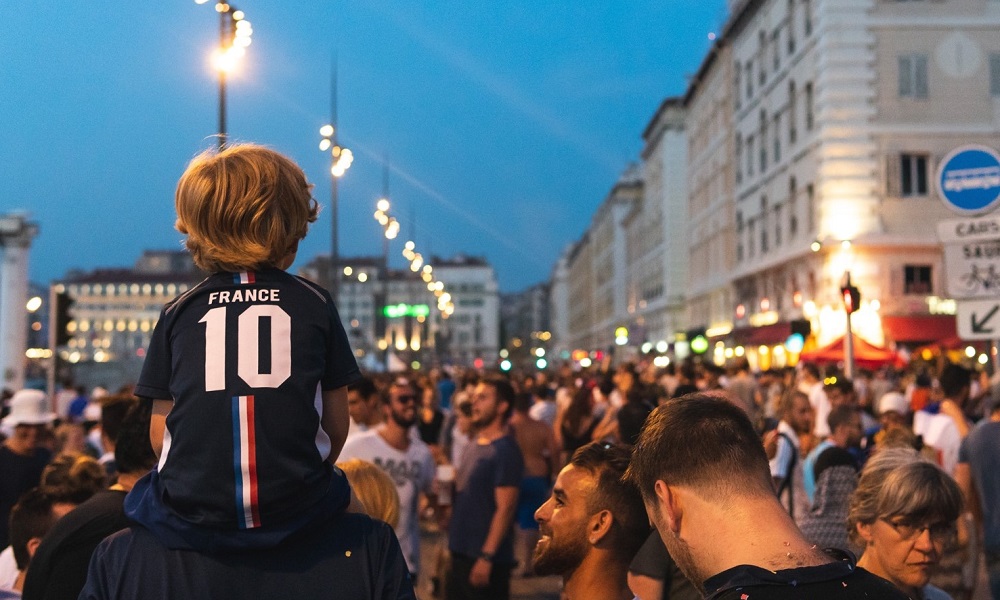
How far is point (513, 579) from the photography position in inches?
538

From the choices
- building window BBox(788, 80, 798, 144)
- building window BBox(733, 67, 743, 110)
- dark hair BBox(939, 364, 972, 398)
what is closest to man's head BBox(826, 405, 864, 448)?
dark hair BBox(939, 364, 972, 398)

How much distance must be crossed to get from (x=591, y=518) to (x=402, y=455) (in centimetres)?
426

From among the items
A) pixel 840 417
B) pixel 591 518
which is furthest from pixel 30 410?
pixel 591 518

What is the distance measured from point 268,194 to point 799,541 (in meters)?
1.44

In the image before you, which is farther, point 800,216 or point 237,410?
point 800,216

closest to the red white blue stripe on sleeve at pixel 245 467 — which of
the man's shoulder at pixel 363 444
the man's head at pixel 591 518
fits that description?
the man's head at pixel 591 518

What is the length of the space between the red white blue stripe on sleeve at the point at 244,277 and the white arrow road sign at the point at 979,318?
8.84m

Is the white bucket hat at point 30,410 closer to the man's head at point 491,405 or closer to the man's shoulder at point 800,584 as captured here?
the man's head at point 491,405

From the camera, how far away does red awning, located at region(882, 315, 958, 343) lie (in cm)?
3778

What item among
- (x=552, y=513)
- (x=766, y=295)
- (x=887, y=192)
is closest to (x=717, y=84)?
(x=766, y=295)

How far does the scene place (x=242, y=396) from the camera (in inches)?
107

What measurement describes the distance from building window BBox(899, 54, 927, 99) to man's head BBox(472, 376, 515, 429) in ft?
110

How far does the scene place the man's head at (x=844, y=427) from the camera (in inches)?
344

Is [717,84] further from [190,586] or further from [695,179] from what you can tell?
[190,586]
